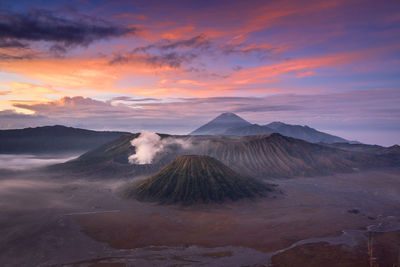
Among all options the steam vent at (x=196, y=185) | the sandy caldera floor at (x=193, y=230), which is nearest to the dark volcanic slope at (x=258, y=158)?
the steam vent at (x=196, y=185)

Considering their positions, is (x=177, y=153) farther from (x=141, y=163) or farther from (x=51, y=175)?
(x=51, y=175)

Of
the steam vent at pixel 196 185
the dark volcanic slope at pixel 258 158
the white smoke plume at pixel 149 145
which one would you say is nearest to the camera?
the steam vent at pixel 196 185

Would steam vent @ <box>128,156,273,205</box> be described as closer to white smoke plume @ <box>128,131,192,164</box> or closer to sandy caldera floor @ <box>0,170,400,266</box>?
sandy caldera floor @ <box>0,170,400,266</box>

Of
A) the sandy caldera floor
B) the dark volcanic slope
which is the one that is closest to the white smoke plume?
the dark volcanic slope

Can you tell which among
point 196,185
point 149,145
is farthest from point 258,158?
point 196,185

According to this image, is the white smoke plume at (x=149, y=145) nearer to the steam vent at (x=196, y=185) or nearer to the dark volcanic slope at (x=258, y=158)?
the dark volcanic slope at (x=258, y=158)

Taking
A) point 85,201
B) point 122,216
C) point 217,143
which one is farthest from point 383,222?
point 217,143
